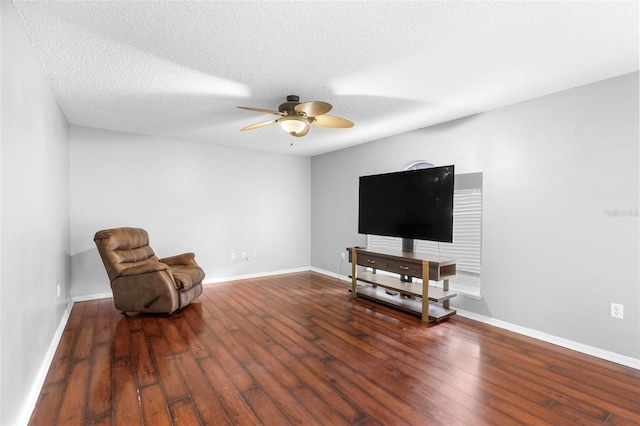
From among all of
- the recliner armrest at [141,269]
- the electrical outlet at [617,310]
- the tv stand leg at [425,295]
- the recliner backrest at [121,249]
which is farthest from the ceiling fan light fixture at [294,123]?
the electrical outlet at [617,310]

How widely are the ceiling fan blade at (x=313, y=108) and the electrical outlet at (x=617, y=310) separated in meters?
2.89

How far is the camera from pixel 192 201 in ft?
16.4

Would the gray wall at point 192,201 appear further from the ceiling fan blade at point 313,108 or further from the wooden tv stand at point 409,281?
the ceiling fan blade at point 313,108

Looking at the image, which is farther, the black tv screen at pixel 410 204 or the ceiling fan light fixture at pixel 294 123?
the black tv screen at pixel 410 204

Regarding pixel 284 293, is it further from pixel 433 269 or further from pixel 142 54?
pixel 142 54

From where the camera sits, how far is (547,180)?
9.73 feet

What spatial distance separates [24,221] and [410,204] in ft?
11.5

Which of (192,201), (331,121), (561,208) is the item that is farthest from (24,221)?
(561,208)

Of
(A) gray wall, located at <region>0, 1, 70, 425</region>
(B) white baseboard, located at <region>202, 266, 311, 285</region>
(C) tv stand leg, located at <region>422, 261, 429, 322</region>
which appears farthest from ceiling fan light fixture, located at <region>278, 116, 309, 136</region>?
(B) white baseboard, located at <region>202, 266, 311, 285</region>

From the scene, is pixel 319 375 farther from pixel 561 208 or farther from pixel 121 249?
pixel 121 249

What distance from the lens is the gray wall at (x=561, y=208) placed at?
8.30ft

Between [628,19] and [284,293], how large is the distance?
13.9 ft

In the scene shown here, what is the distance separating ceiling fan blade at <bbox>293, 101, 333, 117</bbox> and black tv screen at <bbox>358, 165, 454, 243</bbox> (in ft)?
5.36

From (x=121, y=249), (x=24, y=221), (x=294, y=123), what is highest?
(x=294, y=123)
